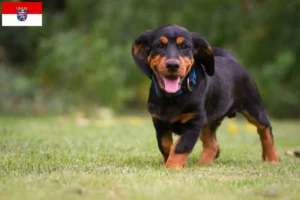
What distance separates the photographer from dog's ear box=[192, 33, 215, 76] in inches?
221

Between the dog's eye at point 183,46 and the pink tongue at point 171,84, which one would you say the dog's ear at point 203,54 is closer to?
the dog's eye at point 183,46

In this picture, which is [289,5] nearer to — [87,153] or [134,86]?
[134,86]

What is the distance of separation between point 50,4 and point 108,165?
43.4 feet

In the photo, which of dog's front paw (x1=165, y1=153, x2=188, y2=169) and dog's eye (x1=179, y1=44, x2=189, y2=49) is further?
dog's eye (x1=179, y1=44, x2=189, y2=49)

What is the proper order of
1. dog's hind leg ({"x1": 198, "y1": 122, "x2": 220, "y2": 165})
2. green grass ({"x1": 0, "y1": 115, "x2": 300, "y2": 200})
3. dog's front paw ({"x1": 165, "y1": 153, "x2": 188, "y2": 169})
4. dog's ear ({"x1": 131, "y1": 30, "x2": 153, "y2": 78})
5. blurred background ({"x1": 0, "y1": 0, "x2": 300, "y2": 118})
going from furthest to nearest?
blurred background ({"x1": 0, "y1": 0, "x2": 300, "y2": 118}), dog's hind leg ({"x1": 198, "y1": 122, "x2": 220, "y2": 165}), dog's ear ({"x1": 131, "y1": 30, "x2": 153, "y2": 78}), dog's front paw ({"x1": 165, "y1": 153, "x2": 188, "y2": 169}), green grass ({"x1": 0, "y1": 115, "x2": 300, "y2": 200})

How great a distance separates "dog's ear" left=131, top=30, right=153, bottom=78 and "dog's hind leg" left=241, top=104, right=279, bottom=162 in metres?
1.50

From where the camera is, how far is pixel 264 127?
6637 mm

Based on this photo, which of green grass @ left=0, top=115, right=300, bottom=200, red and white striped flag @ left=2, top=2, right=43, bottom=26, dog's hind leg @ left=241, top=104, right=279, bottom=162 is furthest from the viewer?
red and white striped flag @ left=2, top=2, right=43, bottom=26

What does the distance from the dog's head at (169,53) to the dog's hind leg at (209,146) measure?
1045 mm

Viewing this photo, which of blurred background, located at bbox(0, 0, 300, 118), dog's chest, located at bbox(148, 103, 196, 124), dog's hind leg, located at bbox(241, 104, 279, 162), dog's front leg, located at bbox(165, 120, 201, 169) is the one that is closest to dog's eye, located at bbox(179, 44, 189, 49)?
dog's chest, located at bbox(148, 103, 196, 124)

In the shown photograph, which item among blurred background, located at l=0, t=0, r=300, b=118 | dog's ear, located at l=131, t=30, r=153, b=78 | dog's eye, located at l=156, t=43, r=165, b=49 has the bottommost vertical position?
blurred background, located at l=0, t=0, r=300, b=118

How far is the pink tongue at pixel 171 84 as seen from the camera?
528cm

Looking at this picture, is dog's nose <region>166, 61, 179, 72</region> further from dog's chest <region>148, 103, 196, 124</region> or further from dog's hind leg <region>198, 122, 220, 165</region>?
dog's hind leg <region>198, 122, 220, 165</region>

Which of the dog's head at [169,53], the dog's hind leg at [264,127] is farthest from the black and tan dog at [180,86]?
the dog's hind leg at [264,127]
